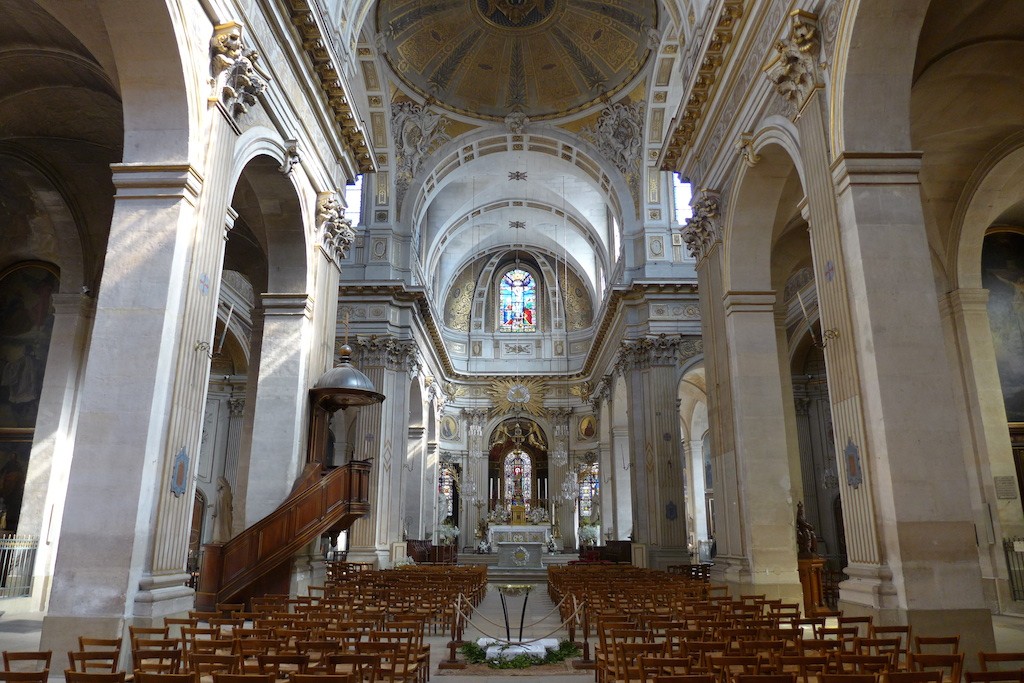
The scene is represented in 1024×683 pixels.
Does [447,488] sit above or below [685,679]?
above

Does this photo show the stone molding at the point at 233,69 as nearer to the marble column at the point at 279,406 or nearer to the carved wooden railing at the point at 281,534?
the marble column at the point at 279,406

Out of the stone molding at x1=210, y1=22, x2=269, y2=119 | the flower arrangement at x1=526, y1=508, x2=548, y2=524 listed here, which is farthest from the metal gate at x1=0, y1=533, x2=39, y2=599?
the flower arrangement at x1=526, y1=508, x2=548, y2=524

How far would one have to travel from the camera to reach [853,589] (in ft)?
24.1

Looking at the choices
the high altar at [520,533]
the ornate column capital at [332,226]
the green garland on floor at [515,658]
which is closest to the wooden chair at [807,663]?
the green garland on floor at [515,658]

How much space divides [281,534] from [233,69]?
6759 millimetres

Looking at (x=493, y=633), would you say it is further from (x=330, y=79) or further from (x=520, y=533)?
(x=520, y=533)

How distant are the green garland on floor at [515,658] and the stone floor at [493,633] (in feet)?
0.75

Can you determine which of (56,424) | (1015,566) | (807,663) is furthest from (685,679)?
(56,424)

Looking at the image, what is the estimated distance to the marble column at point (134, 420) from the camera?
6980 millimetres

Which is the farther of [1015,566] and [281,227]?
[281,227]

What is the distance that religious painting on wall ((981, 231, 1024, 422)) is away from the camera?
46.3ft

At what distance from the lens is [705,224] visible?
43.2ft

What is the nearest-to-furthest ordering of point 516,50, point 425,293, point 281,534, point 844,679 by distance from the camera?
point 844,679 < point 281,534 < point 516,50 < point 425,293

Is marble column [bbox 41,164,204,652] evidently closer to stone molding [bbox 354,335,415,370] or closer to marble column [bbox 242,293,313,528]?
marble column [bbox 242,293,313,528]
